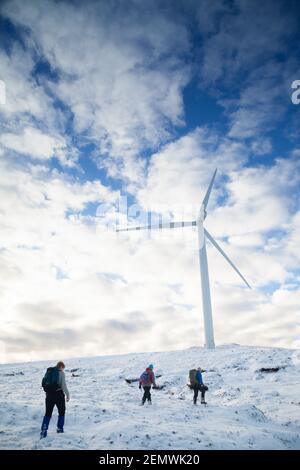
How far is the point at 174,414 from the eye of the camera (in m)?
13.0

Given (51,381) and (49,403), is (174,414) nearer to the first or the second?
(49,403)

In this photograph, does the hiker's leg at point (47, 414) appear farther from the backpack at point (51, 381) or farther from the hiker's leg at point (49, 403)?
the backpack at point (51, 381)

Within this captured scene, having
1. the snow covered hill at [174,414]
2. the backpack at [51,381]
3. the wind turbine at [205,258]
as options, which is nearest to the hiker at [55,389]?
the backpack at [51,381]

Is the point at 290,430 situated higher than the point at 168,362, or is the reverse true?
the point at 168,362

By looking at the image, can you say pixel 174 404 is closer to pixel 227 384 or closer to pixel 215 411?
pixel 215 411

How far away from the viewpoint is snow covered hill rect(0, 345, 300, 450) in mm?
9383

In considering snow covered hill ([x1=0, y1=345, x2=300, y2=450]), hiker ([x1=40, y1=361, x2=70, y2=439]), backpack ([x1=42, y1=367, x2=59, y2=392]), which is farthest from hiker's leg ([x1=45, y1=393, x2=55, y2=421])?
snow covered hill ([x1=0, y1=345, x2=300, y2=450])

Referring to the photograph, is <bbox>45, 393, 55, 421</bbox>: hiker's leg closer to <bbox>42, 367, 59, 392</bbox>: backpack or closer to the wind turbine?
<bbox>42, 367, 59, 392</bbox>: backpack

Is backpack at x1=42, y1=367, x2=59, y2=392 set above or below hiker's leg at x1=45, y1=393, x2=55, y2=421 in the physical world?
above

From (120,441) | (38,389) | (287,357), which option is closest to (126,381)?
(38,389)

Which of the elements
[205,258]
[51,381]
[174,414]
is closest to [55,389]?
[51,381]
